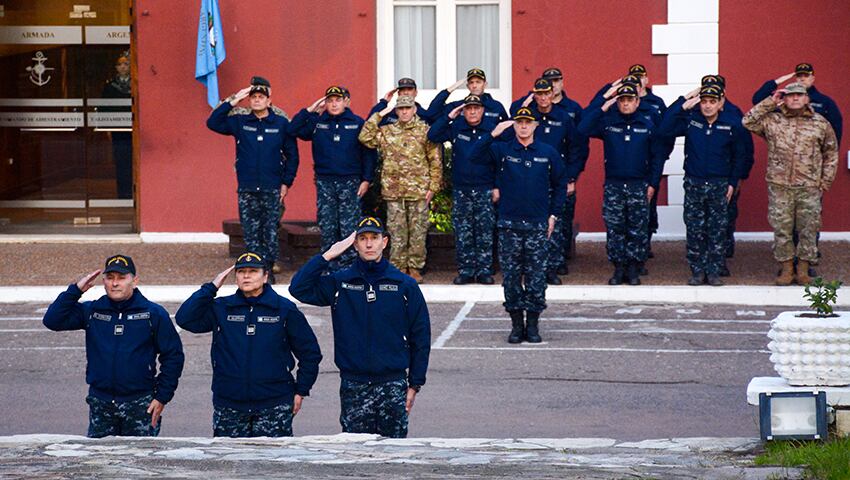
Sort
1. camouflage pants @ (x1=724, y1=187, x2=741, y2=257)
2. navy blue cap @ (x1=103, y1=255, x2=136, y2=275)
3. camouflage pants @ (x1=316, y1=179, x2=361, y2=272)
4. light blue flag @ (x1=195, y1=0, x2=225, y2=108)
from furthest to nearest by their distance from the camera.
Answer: light blue flag @ (x1=195, y1=0, x2=225, y2=108) → camouflage pants @ (x1=724, y1=187, x2=741, y2=257) → camouflage pants @ (x1=316, y1=179, x2=361, y2=272) → navy blue cap @ (x1=103, y1=255, x2=136, y2=275)

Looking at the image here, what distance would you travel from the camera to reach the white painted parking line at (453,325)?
14.9 meters

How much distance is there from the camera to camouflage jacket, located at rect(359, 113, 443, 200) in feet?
57.7

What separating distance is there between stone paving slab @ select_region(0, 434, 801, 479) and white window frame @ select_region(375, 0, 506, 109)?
11989 millimetres

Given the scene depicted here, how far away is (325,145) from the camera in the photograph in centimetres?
1761

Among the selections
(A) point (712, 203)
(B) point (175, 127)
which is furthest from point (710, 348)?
(B) point (175, 127)

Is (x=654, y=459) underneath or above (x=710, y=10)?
underneath

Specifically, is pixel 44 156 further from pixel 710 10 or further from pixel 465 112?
pixel 710 10

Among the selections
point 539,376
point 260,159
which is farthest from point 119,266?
point 260,159

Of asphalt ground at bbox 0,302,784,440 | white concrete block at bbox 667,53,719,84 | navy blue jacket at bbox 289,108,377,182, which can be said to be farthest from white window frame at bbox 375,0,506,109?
asphalt ground at bbox 0,302,784,440

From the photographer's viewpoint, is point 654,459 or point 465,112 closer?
point 654,459

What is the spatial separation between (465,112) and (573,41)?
4.00m

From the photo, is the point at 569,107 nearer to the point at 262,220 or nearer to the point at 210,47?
the point at 262,220

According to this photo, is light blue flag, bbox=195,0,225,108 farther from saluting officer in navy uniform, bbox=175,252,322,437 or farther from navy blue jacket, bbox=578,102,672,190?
saluting officer in navy uniform, bbox=175,252,322,437

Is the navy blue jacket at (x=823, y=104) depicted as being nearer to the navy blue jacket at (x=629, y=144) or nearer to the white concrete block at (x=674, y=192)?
the navy blue jacket at (x=629, y=144)
